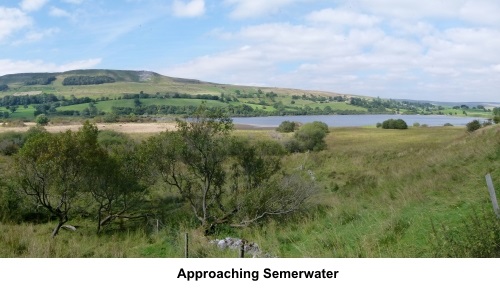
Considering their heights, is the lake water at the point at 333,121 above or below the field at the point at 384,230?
below

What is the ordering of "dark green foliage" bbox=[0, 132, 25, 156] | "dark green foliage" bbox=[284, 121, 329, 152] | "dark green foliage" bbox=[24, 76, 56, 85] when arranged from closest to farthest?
"dark green foliage" bbox=[0, 132, 25, 156] < "dark green foliage" bbox=[284, 121, 329, 152] < "dark green foliage" bbox=[24, 76, 56, 85]

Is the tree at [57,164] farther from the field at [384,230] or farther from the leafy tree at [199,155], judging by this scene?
the leafy tree at [199,155]

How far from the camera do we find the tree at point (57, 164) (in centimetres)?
2038

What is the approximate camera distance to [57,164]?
2066cm

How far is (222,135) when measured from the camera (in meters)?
22.3

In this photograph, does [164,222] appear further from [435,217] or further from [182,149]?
[435,217]

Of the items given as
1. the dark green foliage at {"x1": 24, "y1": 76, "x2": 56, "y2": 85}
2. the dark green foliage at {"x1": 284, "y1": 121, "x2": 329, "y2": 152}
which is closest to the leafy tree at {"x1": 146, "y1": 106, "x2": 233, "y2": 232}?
the dark green foliage at {"x1": 284, "y1": 121, "x2": 329, "y2": 152}

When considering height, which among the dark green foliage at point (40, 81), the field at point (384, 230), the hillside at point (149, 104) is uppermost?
the dark green foliage at point (40, 81)

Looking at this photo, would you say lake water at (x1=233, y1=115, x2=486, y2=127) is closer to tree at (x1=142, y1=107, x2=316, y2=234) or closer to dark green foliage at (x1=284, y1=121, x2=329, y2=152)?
dark green foliage at (x1=284, y1=121, x2=329, y2=152)


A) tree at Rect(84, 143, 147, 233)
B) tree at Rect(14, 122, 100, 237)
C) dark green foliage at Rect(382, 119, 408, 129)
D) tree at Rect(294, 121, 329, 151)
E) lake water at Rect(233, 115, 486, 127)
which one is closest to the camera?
tree at Rect(14, 122, 100, 237)

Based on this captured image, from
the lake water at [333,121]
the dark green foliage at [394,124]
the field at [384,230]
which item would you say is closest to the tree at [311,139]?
the lake water at [333,121]

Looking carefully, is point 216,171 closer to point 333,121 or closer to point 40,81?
point 333,121

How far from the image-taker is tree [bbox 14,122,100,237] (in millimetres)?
20375

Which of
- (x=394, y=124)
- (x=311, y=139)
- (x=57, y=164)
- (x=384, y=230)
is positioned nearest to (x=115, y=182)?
(x=57, y=164)
